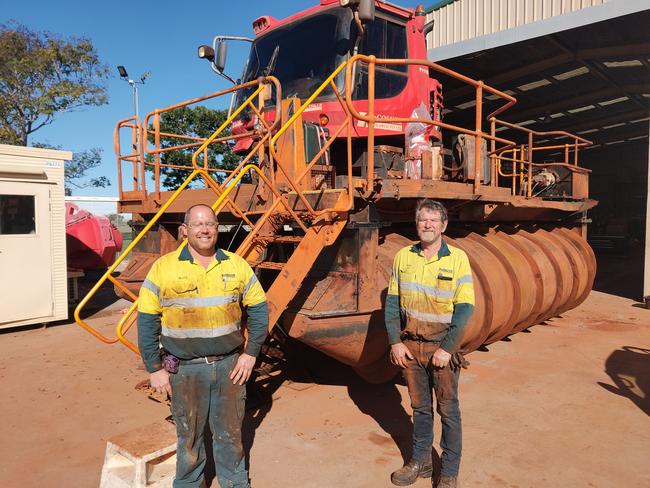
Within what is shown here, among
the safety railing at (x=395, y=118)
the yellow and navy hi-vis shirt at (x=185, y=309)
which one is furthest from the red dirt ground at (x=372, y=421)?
the safety railing at (x=395, y=118)

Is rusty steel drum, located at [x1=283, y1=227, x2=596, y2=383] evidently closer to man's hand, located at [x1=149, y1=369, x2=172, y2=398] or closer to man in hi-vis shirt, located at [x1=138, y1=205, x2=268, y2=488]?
man in hi-vis shirt, located at [x1=138, y1=205, x2=268, y2=488]

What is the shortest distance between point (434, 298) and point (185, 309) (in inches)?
56.4

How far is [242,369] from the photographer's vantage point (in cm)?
278

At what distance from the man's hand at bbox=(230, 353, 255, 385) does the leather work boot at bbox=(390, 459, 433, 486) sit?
1.18 metres

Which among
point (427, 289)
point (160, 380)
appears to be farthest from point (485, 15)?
point (160, 380)

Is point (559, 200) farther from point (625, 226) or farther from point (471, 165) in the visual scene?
point (625, 226)

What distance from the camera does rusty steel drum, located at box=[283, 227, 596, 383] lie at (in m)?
3.78

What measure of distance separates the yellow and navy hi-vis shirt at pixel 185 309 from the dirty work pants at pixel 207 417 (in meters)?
0.12

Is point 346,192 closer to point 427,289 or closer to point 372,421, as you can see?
point 427,289

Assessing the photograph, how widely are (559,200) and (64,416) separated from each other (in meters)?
7.49

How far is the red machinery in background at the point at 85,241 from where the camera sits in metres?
11.4

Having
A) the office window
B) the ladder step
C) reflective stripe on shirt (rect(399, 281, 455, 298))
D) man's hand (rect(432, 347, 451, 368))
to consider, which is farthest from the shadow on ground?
the office window

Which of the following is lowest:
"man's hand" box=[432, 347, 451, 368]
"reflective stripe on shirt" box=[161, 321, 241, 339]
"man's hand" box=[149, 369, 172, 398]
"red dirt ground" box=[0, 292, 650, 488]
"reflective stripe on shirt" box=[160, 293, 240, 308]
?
"red dirt ground" box=[0, 292, 650, 488]

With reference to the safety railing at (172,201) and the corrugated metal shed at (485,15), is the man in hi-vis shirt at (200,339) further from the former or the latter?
the corrugated metal shed at (485,15)
